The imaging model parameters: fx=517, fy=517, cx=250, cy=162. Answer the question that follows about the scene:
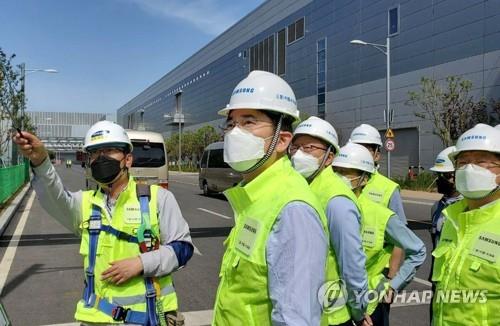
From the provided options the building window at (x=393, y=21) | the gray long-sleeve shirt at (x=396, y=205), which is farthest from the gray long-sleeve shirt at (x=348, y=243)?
the building window at (x=393, y=21)

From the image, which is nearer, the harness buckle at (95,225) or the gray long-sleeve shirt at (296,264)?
the gray long-sleeve shirt at (296,264)

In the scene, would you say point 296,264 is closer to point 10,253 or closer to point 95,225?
point 95,225

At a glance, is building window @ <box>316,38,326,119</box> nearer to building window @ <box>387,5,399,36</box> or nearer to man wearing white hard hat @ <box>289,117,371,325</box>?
building window @ <box>387,5,399,36</box>

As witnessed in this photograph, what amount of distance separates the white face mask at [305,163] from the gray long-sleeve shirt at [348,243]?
52 centimetres

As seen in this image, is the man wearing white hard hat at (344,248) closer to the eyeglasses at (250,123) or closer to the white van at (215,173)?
the eyeglasses at (250,123)

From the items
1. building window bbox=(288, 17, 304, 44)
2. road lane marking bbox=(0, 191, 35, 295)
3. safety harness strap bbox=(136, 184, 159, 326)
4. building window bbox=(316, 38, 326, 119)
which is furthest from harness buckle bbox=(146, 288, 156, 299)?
building window bbox=(288, 17, 304, 44)

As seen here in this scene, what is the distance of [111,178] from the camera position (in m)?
2.99

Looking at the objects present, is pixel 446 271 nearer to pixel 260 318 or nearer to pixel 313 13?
pixel 260 318

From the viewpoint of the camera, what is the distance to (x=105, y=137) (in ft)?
10.1

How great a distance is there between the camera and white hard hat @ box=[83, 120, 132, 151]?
3.05 m

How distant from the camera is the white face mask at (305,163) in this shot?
10.7 ft

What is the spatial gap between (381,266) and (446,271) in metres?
0.60

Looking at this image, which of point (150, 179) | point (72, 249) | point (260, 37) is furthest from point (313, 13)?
point (72, 249)

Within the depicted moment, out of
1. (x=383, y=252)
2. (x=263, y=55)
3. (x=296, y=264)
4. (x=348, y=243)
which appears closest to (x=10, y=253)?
(x=383, y=252)
